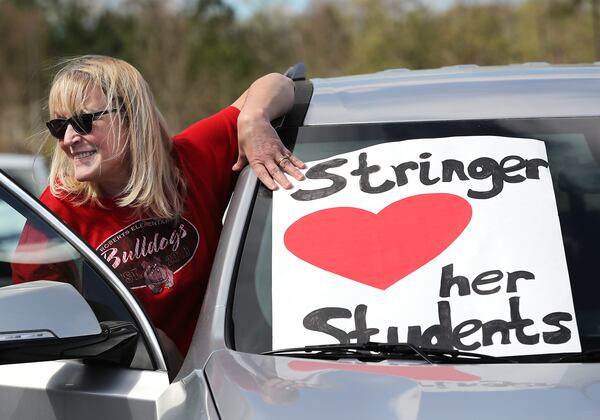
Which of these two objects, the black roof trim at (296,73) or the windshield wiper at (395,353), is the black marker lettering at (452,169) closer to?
the windshield wiper at (395,353)

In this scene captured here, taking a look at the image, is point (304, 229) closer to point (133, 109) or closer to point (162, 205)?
point (162, 205)

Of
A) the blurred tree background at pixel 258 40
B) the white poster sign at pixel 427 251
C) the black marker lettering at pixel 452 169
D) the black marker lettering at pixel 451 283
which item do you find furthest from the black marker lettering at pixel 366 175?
the blurred tree background at pixel 258 40

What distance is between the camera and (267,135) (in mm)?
2479

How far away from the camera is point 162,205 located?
2557 mm

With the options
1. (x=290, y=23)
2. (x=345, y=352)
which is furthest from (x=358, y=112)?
(x=290, y=23)

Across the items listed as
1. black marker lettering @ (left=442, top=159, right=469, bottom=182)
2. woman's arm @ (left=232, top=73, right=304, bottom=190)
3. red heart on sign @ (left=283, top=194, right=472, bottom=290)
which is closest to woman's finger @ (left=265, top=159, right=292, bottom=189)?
woman's arm @ (left=232, top=73, right=304, bottom=190)

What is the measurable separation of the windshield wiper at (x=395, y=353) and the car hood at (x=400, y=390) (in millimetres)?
36

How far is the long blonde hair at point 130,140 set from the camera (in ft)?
8.50

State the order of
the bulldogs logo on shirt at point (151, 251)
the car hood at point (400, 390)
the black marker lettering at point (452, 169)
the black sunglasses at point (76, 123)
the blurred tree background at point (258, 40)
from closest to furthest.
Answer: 1. the car hood at point (400, 390)
2. the black marker lettering at point (452, 169)
3. the bulldogs logo on shirt at point (151, 251)
4. the black sunglasses at point (76, 123)
5. the blurred tree background at point (258, 40)

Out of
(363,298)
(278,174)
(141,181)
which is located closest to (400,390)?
(363,298)

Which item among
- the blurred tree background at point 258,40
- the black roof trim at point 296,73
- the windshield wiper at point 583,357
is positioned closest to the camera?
the windshield wiper at point 583,357

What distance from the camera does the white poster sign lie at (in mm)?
2045

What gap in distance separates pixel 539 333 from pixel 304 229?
594mm

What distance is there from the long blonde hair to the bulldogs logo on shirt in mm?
43
